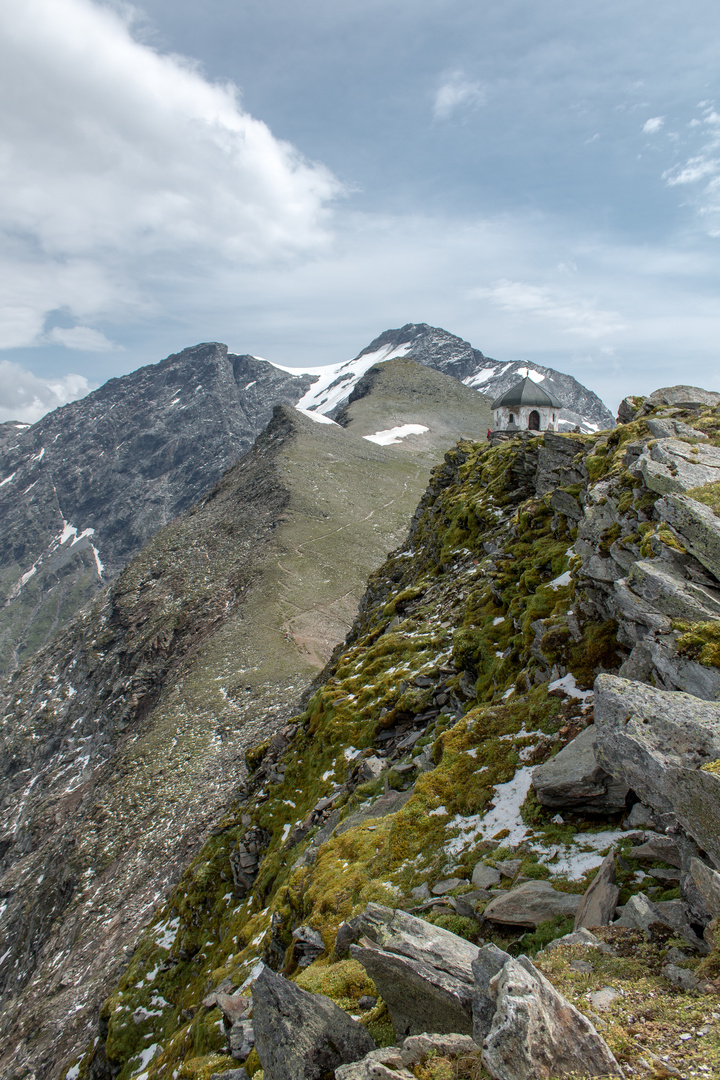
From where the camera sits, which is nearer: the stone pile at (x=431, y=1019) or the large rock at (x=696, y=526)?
the stone pile at (x=431, y=1019)

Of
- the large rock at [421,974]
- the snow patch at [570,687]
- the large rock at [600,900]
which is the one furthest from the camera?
the snow patch at [570,687]

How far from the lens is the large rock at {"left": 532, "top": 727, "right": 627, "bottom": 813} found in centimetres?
992

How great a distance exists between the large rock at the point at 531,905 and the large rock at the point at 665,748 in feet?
6.41

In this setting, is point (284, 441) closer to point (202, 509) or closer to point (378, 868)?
point (202, 509)

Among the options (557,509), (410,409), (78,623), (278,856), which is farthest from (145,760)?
(410,409)

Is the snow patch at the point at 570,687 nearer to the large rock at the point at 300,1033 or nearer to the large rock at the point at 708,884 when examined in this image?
the large rock at the point at 708,884

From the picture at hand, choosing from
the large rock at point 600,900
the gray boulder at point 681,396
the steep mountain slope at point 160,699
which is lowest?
the steep mountain slope at point 160,699

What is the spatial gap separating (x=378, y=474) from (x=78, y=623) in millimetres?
57084

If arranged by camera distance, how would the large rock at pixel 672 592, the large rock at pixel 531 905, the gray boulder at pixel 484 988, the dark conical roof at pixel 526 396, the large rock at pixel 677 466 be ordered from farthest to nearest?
the dark conical roof at pixel 526 396, the large rock at pixel 677 466, the large rock at pixel 672 592, the large rock at pixel 531 905, the gray boulder at pixel 484 988

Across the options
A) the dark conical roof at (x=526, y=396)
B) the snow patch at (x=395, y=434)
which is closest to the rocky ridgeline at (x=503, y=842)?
the dark conical roof at (x=526, y=396)

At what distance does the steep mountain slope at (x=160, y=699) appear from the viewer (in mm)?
31375

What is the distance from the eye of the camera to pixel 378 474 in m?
109

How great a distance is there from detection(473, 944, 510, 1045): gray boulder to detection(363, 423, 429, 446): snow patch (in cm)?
13305

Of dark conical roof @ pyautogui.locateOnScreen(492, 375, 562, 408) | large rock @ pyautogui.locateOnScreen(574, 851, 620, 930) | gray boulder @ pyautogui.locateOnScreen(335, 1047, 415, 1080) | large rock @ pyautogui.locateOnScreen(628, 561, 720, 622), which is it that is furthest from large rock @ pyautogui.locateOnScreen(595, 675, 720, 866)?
dark conical roof @ pyautogui.locateOnScreen(492, 375, 562, 408)
